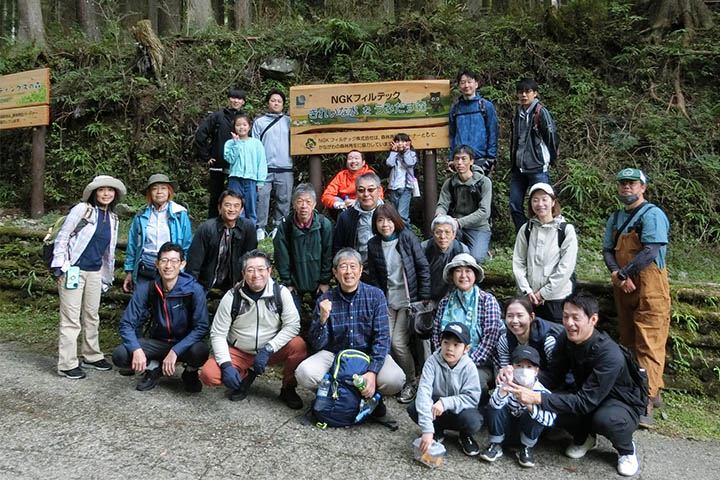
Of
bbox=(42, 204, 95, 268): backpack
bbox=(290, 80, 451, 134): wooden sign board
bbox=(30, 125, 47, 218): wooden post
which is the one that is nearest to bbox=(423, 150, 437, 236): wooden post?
bbox=(290, 80, 451, 134): wooden sign board

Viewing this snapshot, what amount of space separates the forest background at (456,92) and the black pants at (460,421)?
3264mm

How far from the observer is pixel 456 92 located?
337 inches

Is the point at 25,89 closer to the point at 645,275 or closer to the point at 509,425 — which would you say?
the point at 509,425

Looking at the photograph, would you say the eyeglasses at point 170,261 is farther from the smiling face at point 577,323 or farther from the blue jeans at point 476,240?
the smiling face at point 577,323

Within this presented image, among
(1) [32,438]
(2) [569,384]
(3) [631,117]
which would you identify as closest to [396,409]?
(2) [569,384]

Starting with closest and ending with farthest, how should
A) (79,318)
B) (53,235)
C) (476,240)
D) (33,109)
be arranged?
(53,235), (79,318), (476,240), (33,109)

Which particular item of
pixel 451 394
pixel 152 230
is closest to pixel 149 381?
pixel 152 230

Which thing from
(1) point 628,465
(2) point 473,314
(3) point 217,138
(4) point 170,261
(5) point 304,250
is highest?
(3) point 217,138

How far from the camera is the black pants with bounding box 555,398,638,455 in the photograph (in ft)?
11.1

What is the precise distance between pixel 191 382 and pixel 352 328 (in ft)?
5.27

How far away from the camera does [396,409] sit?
4.37 meters

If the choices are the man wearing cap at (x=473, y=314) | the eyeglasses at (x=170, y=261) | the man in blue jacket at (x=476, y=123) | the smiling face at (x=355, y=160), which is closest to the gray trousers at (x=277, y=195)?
the smiling face at (x=355, y=160)

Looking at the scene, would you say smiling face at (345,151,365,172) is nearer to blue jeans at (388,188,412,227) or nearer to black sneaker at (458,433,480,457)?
blue jeans at (388,188,412,227)

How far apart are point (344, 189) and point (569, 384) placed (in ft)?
10.7
